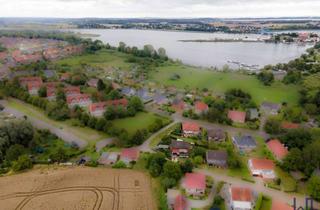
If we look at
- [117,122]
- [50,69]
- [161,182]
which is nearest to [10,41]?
[50,69]

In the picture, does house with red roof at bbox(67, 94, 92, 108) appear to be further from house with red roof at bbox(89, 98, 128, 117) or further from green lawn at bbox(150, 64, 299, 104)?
green lawn at bbox(150, 64, 299, 104)

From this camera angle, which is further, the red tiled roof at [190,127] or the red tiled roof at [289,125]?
the red tiled roof at [289,125]

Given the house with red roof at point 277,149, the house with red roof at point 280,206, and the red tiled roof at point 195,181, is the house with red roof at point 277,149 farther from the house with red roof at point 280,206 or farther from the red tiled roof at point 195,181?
the red tiled roof at point 195,181

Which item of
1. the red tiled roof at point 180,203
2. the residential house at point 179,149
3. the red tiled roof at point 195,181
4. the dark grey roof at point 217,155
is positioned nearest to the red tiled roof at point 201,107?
the residential house at point 179,149

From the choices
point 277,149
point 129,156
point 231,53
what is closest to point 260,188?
point 277,149

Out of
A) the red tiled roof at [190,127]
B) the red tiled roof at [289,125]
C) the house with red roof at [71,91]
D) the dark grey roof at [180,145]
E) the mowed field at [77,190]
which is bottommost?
the mowed field at [77,190]

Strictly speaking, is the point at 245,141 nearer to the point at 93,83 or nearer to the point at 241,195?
the point at 241,195
